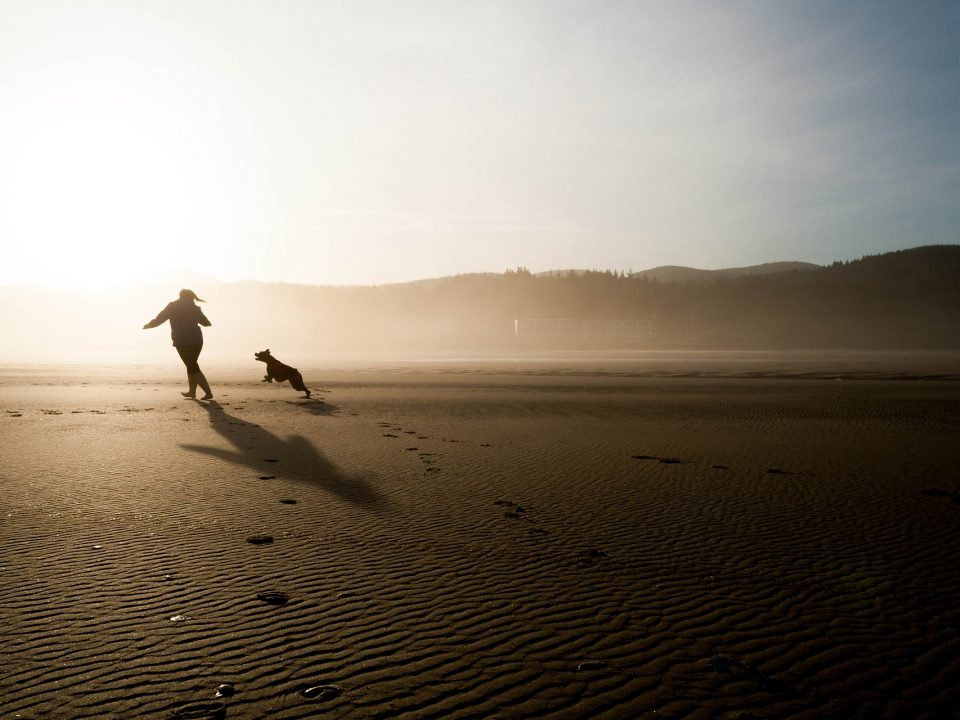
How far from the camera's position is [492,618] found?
344cm

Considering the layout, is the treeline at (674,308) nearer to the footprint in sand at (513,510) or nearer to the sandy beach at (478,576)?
the sandy beach at (478,576)

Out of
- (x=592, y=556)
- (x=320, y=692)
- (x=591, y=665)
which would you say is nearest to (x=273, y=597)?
(x=320, y=692)

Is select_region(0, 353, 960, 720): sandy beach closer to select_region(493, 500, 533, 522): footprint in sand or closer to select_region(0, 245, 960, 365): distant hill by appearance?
select_region(493, 500, 533, 522): footprint in sand

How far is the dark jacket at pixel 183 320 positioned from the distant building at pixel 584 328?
54930 mm

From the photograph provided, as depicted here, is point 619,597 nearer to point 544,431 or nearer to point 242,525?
point 242,525

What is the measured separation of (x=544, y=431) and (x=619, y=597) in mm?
6602

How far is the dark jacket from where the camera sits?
14.1 meters

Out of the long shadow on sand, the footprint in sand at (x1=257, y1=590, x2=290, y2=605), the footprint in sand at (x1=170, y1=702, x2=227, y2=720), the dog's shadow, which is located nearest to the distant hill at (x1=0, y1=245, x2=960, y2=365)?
the dog's shadow

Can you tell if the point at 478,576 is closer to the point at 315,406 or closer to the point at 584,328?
the point at 315,406

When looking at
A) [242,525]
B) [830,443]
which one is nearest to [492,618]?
[242,525]

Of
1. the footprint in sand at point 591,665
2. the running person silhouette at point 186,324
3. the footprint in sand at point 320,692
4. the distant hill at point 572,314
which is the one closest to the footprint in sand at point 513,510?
the footprint in sand at point 591,665

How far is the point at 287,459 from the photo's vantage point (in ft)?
26.0

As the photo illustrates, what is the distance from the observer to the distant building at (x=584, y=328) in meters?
68.0

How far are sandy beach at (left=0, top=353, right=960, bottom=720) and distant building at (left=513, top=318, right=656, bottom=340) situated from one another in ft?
194
